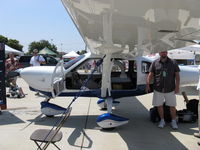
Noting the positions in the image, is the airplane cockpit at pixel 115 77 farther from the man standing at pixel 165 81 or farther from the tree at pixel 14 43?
the tree at pixel 14 43

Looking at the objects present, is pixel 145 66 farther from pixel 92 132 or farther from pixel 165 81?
pixel 92 132

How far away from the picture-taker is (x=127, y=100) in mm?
8844

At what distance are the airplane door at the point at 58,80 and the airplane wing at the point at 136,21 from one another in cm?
145

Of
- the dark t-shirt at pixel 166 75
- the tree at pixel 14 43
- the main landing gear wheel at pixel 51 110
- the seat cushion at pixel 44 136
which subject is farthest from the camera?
the tree at pixel 14 43

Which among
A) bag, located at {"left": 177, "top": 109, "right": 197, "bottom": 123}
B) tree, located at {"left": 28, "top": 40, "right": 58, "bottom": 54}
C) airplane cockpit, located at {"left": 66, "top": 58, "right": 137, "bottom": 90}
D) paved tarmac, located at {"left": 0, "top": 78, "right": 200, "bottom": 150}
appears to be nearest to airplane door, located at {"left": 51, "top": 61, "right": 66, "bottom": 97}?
airplane cockpit, located at {"left": 66, "top": 58, "right": 137, "bottom": 90}

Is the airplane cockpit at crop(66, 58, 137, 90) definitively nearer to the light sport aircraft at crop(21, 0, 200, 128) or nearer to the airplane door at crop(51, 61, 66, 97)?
the light sport aircraft at crop(21, 0, 200, 128)

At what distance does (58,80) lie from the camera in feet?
19.1

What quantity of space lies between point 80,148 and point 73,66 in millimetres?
2481

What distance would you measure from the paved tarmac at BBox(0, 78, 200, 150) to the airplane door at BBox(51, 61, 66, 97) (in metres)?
0.73

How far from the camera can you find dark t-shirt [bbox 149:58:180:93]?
16.7ft

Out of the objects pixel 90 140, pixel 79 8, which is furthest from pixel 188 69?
pixel 79 8

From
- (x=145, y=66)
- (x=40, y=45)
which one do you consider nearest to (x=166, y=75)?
(x=145, y=66)

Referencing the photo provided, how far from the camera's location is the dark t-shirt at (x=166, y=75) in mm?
5102

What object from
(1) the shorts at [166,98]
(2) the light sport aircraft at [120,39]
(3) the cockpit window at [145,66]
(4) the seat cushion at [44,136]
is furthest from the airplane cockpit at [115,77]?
(4) the seat cushion at [44,136]
